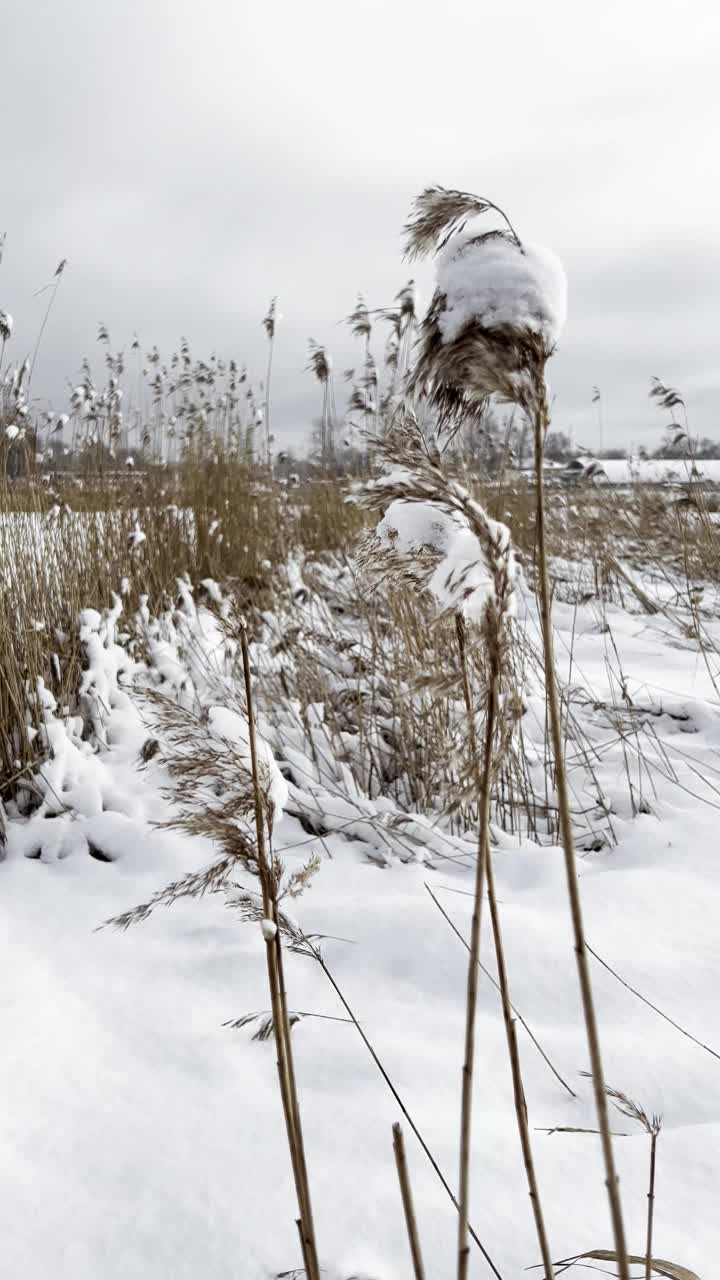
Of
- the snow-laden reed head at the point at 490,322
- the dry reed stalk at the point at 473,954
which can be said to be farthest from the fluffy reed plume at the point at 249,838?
Answer: the snow-laden reed head at the point at 490,322

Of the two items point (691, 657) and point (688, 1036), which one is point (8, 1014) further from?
point (691, 657)

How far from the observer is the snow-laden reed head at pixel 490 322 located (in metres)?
0.53

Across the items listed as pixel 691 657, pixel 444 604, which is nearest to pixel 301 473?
pixel 691 657

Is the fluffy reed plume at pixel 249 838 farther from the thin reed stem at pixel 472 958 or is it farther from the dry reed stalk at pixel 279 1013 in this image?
the thin reed stem at pixel 472 958

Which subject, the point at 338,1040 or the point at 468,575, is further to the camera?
the point at 338,1040

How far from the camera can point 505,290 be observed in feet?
1.75

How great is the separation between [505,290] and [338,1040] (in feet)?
4.02

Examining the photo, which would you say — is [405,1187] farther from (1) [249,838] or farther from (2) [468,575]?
(2) [468,575]

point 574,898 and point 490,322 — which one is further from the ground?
point 490,322

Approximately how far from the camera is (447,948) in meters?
1.57

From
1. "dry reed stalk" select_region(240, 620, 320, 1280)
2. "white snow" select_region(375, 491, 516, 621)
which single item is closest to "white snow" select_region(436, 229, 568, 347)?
"white snow" select_region(375, 491, 516, 621)

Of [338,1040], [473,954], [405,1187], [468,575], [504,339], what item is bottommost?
[338,1040]

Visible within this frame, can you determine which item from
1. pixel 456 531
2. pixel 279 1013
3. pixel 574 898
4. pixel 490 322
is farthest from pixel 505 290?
pixel 279 1013

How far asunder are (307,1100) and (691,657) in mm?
3079
